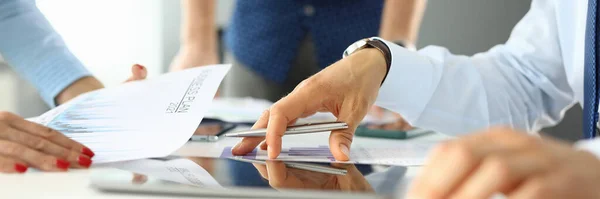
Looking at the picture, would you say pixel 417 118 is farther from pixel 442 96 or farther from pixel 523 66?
pixel 523 66

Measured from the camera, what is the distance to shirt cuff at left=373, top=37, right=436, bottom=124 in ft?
3.04

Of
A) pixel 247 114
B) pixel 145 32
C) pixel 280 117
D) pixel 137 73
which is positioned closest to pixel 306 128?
pixel 280 117

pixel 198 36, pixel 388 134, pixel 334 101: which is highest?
pixel 198 36

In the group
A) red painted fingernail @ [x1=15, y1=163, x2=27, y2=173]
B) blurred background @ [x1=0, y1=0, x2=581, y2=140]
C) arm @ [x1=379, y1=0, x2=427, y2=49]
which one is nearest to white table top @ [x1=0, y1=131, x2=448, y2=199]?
red painted fingernail @ [x1=15, y1=163, x2=27, y2=173]

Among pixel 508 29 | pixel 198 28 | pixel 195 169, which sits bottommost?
pixel 508 29

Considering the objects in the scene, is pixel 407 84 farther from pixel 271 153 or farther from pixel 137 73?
pixel 137 73

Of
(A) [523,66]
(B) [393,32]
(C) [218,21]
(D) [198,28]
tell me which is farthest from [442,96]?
(C) [218,21]

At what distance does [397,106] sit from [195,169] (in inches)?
15.3

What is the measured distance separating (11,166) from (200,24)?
3.38ft

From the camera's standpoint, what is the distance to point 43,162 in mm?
686

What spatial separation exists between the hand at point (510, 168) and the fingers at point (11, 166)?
47 centimetres

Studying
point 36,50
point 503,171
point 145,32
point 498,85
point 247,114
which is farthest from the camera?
point 145,32

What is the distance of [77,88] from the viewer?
3.75 feet

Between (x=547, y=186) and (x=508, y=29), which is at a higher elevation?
(x=547, y=186)
